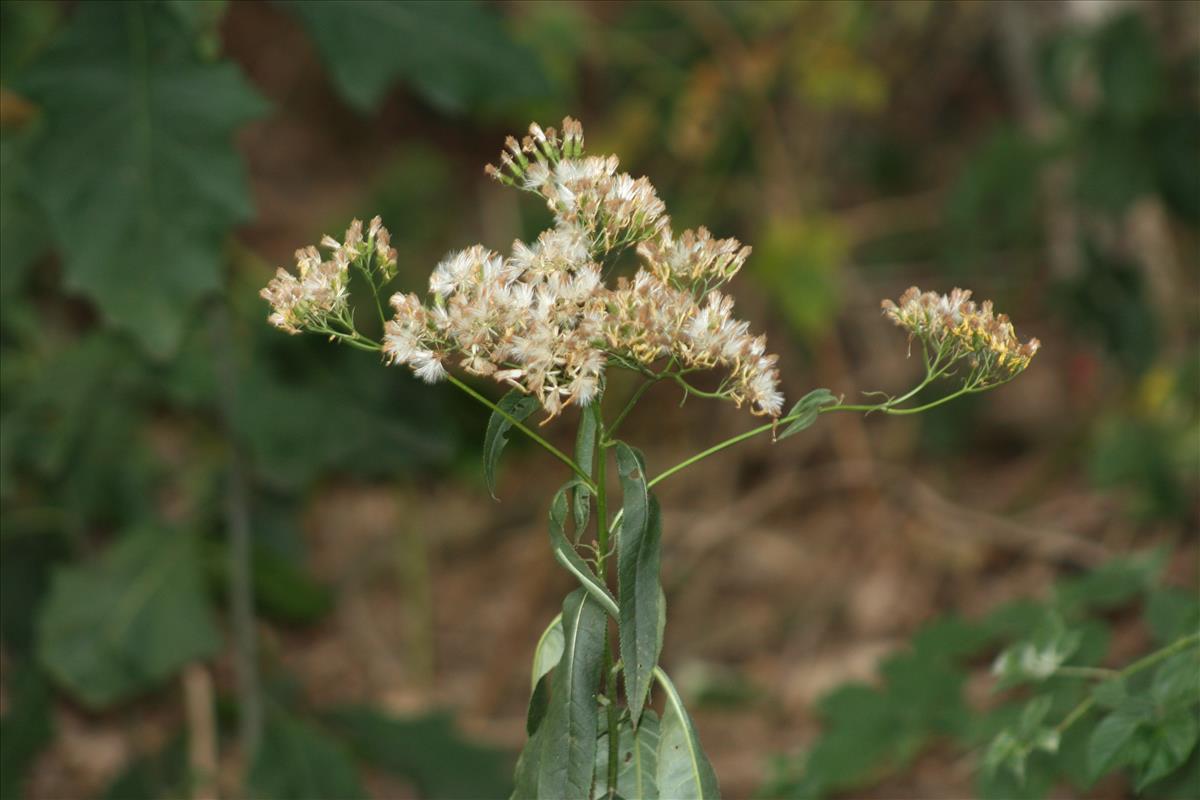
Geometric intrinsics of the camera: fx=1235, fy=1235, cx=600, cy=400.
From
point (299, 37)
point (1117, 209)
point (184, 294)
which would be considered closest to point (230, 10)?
point (299, 37)

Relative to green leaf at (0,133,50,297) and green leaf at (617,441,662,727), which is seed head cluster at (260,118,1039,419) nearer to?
green leaf at (617,441,662,727)

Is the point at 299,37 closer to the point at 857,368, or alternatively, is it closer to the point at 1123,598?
the point at 857,368

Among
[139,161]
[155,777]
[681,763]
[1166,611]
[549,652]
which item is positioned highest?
[139,161]

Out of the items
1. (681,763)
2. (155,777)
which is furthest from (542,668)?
(155,777)

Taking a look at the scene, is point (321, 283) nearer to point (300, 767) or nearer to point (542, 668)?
point (542, 668)

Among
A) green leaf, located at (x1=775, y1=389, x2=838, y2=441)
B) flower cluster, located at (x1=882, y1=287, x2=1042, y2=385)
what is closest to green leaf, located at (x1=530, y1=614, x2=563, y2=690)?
green leaf, located at (x1=775, y1=389, x2=838, y2=441)

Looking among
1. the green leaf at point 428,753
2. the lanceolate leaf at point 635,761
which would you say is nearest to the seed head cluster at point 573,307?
the lanceolate leaf at point 635,761
